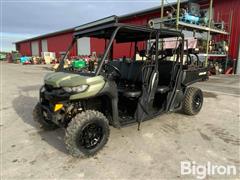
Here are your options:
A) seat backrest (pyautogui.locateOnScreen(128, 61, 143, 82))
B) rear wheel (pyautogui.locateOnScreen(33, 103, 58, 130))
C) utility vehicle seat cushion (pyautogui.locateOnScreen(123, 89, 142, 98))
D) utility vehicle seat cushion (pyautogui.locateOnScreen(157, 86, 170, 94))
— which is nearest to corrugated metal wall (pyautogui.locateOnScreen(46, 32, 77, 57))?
seat backrest (pyautogui.locateOnScreen(128, 61, 143, 82))

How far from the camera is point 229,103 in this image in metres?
5.70

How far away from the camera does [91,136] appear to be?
2941 millimetres

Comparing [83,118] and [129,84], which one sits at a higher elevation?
[129,84]

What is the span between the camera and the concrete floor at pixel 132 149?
254 cm

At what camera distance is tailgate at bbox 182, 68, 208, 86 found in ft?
13.9

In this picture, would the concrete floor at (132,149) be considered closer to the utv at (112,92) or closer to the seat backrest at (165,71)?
the utv at (112,92)

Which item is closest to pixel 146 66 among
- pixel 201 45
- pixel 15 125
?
pixel 15 125

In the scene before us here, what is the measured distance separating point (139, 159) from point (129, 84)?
176 centimetres

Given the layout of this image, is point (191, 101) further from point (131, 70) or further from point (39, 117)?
point (39, 117)

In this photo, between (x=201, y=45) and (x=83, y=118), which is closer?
(x=83, y=118)

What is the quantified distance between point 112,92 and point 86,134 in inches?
28.0

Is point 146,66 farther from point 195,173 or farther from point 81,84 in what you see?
point 195,173

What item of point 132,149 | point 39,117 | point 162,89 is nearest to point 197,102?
point 162,89

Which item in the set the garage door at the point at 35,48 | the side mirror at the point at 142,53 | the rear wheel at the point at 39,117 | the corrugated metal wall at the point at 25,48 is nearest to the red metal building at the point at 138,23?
the side mirror at the point at 142,53
